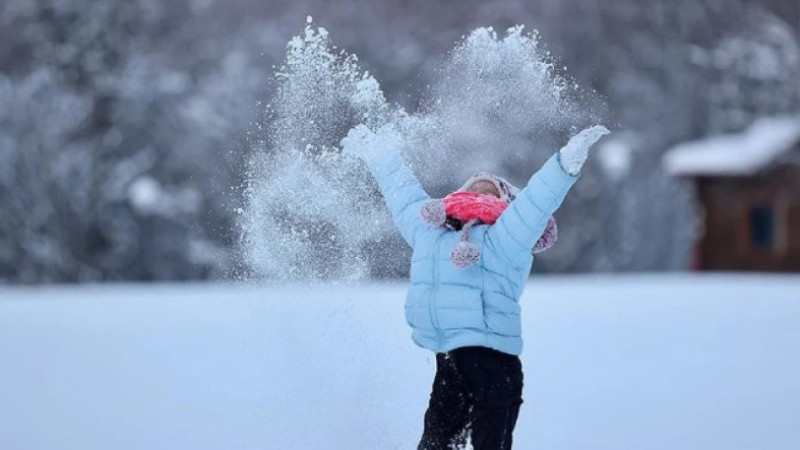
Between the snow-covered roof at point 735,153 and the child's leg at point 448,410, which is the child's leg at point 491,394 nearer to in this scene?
the child's leg at point 448,410

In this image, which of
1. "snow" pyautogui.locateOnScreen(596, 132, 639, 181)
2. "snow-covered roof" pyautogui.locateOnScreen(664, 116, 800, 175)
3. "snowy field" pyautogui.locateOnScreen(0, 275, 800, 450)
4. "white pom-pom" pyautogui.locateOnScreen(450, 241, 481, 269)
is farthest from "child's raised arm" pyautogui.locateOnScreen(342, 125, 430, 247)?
"snow" pyautogui.locateOnScreen(596, 132, 639, 181)

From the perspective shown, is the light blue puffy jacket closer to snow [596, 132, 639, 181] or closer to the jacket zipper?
the jacket zipper

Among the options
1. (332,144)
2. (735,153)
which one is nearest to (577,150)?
(332,144)

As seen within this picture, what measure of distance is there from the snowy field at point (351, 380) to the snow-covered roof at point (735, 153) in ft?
57.6

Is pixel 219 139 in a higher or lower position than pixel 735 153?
lower

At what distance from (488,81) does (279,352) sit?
1.77 metres

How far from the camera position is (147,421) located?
23.3 ft

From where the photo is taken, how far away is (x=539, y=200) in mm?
4391

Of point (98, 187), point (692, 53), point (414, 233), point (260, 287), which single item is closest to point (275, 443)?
point (260, 287)

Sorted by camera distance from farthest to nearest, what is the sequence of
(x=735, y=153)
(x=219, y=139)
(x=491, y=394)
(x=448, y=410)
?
(x=219, y=139) < (x=735, y=153) < (x=448, y=410) < (x=491, y=394)

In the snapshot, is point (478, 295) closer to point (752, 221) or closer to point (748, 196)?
point (748, 196)

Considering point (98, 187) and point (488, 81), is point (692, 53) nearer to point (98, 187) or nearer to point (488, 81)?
point (98, 187)

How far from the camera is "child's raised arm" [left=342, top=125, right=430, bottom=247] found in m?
→ 4.89

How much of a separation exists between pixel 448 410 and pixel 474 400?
0.41ft
